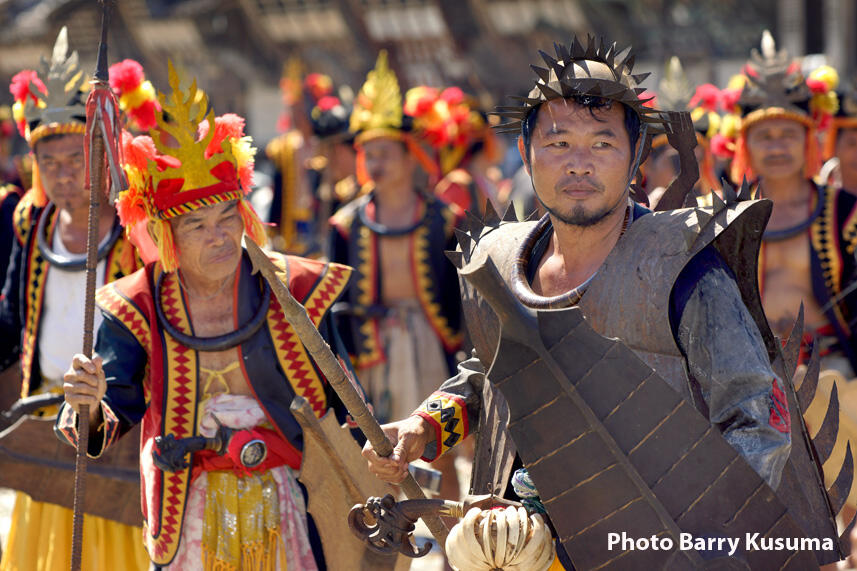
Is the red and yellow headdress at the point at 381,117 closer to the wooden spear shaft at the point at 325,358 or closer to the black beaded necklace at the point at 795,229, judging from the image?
the black beaded necklace at the point at 795,229

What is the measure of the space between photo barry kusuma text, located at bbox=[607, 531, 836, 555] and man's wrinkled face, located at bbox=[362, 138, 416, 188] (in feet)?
16.3

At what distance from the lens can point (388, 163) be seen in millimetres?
7645

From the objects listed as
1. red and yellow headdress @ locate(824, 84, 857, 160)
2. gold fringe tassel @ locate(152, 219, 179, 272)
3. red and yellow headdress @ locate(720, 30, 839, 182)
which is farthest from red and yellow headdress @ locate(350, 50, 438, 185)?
gold fringe tassel @ locate(152, 219, 179, 272)

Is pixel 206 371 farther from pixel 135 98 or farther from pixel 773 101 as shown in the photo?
pixel 773 101

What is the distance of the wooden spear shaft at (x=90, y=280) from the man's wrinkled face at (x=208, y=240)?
28 cm

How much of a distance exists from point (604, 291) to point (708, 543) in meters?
0.65

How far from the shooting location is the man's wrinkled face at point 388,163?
298 inches

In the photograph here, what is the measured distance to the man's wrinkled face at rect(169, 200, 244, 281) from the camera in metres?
4.07

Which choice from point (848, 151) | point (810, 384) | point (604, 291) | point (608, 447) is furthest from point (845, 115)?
point (608, 447)

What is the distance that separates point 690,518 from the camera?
8.80ft

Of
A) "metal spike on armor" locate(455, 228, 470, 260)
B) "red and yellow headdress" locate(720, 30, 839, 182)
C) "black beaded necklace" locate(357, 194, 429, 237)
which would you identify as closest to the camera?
"metal spike on armor" locate(455, 228, 470, 260)

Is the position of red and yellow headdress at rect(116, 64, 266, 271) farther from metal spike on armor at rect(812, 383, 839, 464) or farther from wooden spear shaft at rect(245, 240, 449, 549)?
metal spike on armor at rect(812, 383, 839, 464)

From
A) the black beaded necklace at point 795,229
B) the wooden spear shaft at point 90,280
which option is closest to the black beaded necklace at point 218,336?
the wooden spear shaft at point 90,280

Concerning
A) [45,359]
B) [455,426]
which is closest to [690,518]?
[455,426]
